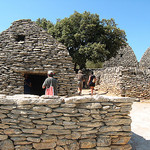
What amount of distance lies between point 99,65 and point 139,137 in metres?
29.2

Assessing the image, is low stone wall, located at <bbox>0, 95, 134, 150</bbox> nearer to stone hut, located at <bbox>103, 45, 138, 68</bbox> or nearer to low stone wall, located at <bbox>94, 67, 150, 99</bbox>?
low stone wall, located at <bbox>94, 67, 150, 99</bbox>

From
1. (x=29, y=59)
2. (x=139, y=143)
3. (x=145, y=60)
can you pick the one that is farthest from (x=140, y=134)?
(x=145, y=60)

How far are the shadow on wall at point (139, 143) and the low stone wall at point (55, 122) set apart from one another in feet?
3.70

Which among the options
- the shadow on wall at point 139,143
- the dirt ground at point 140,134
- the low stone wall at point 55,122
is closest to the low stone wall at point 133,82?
the dirt ground at point 140,134

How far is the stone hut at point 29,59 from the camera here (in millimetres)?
6875

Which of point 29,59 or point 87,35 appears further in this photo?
point 87,35

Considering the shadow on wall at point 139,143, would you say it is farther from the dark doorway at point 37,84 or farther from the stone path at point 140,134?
the dark doorway at point 37,84

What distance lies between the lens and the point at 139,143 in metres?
4.30

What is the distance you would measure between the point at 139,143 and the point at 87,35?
1520cm

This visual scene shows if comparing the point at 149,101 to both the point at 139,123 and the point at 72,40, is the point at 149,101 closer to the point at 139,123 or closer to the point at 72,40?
the point at 139,123

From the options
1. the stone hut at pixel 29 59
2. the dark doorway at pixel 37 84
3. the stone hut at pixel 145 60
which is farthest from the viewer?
the stone hut at pixel 145 60

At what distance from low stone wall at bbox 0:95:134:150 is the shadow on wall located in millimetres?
1128

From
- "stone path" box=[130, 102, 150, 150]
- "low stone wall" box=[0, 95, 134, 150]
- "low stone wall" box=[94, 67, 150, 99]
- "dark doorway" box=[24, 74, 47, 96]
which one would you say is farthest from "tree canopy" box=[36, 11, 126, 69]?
"low stone wall" box=[0, 95, 134, 150]

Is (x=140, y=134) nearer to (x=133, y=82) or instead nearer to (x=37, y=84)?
(x=133, y=82)
